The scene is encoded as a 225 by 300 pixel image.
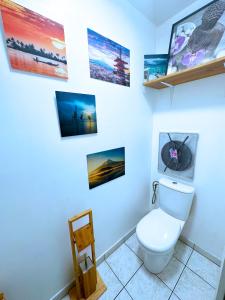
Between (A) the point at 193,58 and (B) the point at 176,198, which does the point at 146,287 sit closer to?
(B) the point at 176,198

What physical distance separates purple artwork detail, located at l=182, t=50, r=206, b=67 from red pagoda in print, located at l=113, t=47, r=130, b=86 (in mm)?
515

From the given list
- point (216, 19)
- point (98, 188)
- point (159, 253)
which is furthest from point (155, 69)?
point (159, 253)

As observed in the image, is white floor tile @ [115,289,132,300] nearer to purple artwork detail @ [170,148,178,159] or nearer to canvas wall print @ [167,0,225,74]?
purple artwork detail @ [170,148,178,159]

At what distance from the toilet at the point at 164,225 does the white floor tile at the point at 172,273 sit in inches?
2.1

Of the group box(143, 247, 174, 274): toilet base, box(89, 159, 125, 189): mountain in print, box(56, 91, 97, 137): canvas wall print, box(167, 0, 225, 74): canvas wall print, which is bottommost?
box(143, 247, 174, 274): toilet base

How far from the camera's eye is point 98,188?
1.22 metres

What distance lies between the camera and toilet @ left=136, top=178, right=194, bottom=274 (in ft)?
3.71

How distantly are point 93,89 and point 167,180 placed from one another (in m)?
1.24

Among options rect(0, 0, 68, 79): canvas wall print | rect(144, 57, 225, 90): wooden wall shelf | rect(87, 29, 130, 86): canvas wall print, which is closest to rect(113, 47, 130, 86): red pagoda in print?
rect(87, 29, 130, 86): canvas wall print

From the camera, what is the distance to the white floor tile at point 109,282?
113cm

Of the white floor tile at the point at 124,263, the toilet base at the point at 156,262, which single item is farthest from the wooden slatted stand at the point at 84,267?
the toilet base at the point at 156,262

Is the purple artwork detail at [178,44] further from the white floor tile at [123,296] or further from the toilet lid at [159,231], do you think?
the white floor tile at [123,296]

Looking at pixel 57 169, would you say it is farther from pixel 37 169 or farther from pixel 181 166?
pixel 181 166

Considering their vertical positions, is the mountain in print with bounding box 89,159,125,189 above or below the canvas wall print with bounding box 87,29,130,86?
below
